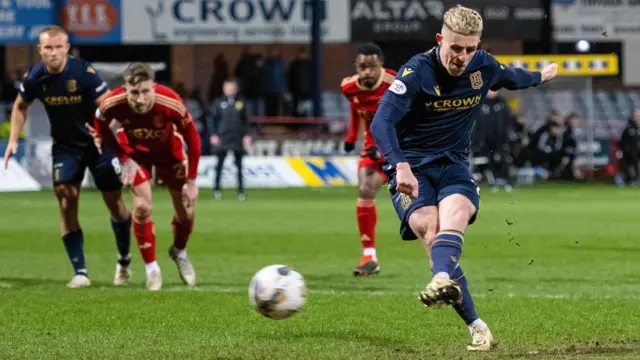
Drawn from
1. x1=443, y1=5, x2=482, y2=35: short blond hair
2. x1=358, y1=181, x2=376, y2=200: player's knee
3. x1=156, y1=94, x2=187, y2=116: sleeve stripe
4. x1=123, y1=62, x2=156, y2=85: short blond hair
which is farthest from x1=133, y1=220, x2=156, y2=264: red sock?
x1=443, y1=5, x2=482, y2=35: short blond hair

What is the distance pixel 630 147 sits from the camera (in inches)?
1209

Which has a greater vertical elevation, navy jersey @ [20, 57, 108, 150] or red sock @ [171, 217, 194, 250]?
navy jersey @ [20, 57, 108, 150]

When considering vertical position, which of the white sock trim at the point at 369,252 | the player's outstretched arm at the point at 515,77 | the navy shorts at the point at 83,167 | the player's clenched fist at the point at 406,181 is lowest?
the white sock trim at the point at 369,252

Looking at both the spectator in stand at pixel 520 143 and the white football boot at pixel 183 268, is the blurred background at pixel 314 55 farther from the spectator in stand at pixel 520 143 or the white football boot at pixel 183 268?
the white football boot at pixel 183 268

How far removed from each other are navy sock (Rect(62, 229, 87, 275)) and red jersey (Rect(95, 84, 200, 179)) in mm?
1097

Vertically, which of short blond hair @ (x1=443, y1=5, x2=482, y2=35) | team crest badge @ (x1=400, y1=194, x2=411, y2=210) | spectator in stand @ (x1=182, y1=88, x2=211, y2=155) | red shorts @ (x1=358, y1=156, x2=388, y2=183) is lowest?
spectator in stand @ (x1=182, y1=88, x2=211, y2=155)

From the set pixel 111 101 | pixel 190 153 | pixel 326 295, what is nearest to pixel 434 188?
pixel 326 295

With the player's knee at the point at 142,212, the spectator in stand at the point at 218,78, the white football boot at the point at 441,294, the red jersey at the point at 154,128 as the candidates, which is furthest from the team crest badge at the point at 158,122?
the spectator in stand at the point at 218,78

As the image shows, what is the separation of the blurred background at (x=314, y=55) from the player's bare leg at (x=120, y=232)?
676 inches

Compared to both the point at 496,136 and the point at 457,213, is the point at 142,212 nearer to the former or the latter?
the point at 457,213

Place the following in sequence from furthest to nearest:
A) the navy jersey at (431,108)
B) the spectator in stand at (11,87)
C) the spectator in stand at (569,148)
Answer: the spectator in stand at (11,87) < the spectator in stand at (569,148) < the navy jersey at (431,108)

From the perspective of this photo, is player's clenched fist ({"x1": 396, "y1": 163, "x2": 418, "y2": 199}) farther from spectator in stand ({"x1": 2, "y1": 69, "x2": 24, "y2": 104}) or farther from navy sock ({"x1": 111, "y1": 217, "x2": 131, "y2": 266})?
spectator in stand ({"x1": 2, "y1": 69, "x2": 24, "y2": 104})

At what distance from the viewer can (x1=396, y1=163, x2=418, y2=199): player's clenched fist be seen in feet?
22.7

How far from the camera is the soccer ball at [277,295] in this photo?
7.54 m
